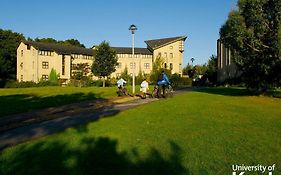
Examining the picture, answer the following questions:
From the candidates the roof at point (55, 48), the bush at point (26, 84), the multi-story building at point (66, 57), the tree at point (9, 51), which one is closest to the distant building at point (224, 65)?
the multi-story building at point (66, 57)

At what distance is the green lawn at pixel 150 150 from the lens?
20.8ft

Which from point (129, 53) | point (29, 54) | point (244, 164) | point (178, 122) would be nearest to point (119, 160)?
point (244, 164)

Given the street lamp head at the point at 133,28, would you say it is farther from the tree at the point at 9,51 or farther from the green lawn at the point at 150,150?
the tree at the point at 9,51

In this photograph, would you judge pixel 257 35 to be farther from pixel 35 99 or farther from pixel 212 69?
pixel 212 69

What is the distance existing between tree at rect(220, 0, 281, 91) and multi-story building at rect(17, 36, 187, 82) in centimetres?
4422

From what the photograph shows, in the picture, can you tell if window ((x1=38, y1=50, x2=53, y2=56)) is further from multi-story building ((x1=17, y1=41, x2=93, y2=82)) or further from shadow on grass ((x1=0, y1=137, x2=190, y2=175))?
shadow on grass ((x1=0, y1=137, x2=190, y2=175))

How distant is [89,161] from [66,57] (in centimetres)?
Answer: 6982

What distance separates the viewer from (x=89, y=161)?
680 cm

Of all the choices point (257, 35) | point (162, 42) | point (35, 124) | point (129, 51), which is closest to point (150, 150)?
point (35, 124)

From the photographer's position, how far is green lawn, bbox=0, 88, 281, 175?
20.8 ft

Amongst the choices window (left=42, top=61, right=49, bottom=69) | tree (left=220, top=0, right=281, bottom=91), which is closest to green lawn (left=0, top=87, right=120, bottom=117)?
tree (left=220, top=0, right=281, bottom=91)

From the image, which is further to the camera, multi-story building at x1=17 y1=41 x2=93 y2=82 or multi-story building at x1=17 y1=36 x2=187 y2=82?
multi-story building at x1=17 y1=36 x2=187 y2=82

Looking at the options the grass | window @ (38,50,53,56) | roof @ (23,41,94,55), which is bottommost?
the grass

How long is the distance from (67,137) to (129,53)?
79.2 metres
